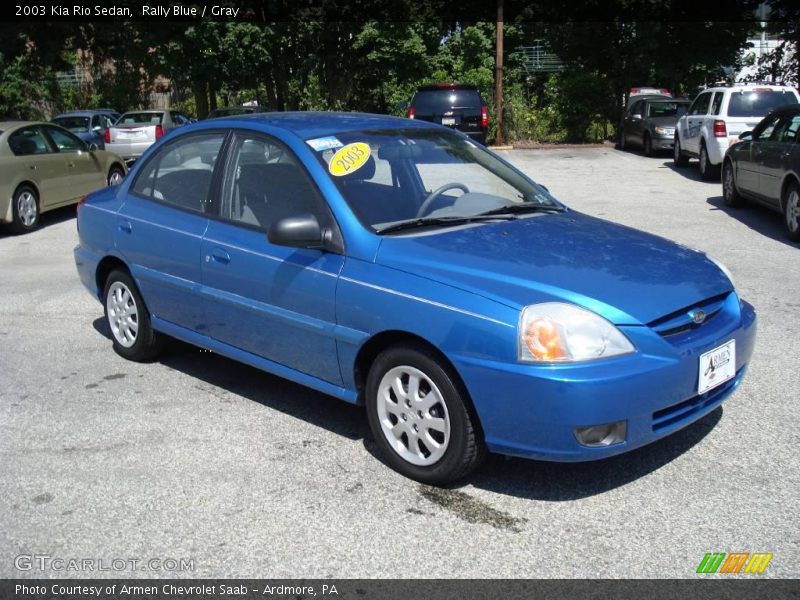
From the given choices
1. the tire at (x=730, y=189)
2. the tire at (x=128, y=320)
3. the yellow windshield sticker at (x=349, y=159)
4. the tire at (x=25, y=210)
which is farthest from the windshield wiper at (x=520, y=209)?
the tire at (x=25, y=210)

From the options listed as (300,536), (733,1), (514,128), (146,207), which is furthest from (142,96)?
(300,536)

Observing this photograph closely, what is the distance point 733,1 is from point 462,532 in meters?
27.3

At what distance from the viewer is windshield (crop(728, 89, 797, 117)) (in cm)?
1544

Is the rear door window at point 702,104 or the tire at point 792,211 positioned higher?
the rear door window at point 702,104

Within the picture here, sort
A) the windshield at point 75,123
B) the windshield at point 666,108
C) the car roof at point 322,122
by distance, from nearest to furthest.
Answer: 1. the car roof at point 322,122
2. the windshield at point 666,108
3. the windshield at point 75,123

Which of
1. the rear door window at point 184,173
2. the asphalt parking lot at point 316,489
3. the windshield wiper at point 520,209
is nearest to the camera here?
the asphalt parking lot at point 316,489

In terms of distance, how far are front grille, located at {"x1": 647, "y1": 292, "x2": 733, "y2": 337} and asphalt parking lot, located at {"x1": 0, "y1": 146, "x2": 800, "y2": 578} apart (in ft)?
2.30

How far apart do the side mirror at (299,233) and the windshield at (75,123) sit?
2033 centimetres

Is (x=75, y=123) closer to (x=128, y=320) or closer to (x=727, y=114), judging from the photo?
(x=727, y=114)

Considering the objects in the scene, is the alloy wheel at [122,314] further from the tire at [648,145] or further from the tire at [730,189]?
the tire at [648,145]

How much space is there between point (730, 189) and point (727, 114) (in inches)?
147

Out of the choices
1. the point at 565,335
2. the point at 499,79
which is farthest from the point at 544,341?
the point at 499,79

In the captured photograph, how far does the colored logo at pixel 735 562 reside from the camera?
3.27 meters

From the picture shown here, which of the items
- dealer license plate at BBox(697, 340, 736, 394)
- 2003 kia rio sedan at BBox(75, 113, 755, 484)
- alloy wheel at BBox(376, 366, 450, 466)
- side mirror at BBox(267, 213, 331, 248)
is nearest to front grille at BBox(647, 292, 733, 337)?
2003 kia rio sedan at BBox(75, 113, 755, 484)
